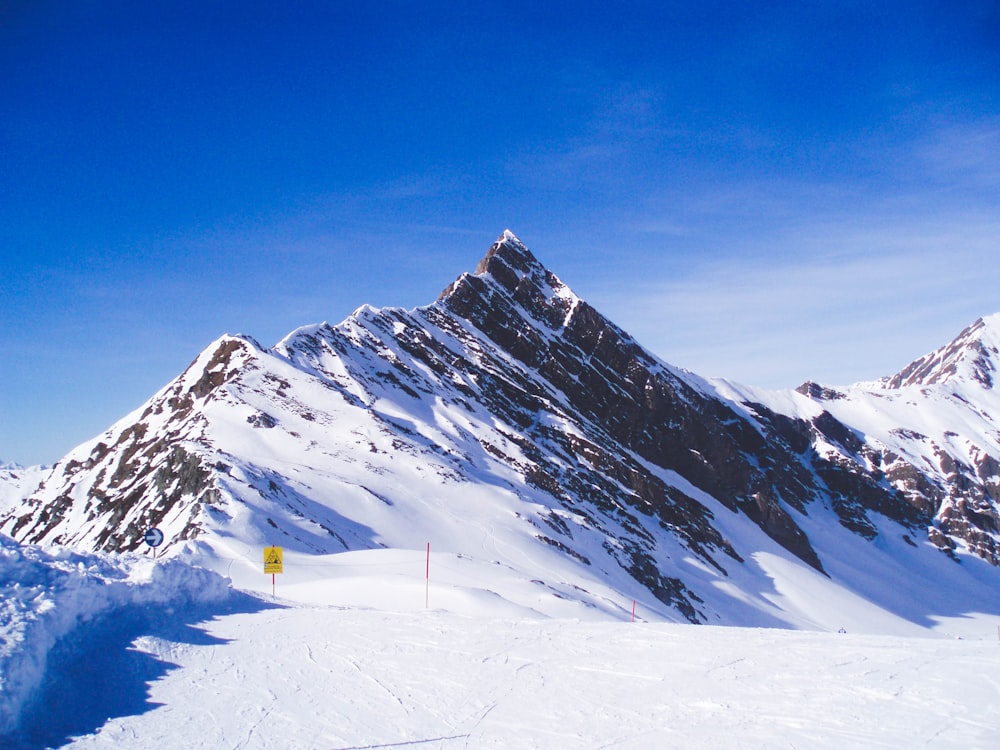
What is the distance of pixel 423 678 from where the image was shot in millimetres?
10922

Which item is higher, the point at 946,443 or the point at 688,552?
the point at 946,443

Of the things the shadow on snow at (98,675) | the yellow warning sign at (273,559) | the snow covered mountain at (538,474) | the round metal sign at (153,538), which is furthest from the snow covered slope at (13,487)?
the shadow on snow at (98,675)

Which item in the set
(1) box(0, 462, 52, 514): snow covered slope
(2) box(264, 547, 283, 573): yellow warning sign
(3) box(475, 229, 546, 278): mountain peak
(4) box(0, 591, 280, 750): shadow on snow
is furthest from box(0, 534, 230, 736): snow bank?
(3) box(475, 229, 546, 278): mountain peak

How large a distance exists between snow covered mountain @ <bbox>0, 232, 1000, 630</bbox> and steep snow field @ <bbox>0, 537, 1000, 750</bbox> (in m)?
12.9

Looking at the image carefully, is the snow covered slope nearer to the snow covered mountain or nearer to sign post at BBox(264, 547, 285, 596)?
the snow covered mountain

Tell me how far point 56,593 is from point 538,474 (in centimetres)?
6155

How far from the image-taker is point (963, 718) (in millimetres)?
8781

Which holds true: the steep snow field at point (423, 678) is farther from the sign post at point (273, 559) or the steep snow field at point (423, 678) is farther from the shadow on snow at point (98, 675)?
the sign post at point (273, 559)

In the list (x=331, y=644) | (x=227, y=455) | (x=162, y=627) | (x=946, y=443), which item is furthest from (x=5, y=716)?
(x=946, y=443)

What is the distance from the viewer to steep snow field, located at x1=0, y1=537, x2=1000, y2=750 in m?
8.56

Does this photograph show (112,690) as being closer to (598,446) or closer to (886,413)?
(598,446)

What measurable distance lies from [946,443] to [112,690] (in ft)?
630

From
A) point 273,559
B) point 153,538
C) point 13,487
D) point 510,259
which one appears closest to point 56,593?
point 273,559

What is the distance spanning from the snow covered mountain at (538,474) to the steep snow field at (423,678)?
42.2 feet
